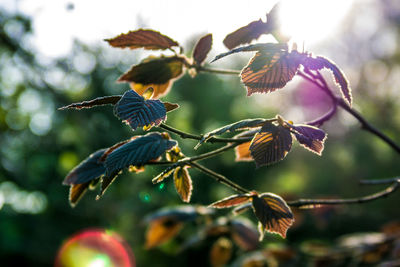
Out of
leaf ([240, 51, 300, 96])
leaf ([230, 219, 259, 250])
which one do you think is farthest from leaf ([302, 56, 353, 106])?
leaf ([230, 219, 259, 250])

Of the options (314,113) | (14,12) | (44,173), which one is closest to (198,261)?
(44,173)

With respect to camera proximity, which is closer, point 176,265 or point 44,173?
point 176,265

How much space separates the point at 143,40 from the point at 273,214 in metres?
0.38

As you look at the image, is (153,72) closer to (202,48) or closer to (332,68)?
(202,48)

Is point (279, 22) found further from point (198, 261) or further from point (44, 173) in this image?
point (44, 173)

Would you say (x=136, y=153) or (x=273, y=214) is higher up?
(x=136, y=153)

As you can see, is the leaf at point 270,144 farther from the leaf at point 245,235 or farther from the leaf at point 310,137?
the leaf at point 245,235

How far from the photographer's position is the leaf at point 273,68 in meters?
0.50

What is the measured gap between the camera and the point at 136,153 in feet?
1.54

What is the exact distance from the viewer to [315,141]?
1.67 ft

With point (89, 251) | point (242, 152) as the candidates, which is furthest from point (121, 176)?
point (242, 152)

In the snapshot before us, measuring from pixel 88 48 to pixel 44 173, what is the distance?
2078 mm

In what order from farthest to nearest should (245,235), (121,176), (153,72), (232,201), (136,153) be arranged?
(121,176), (245,235), (153,72), (232,201), (136,153)

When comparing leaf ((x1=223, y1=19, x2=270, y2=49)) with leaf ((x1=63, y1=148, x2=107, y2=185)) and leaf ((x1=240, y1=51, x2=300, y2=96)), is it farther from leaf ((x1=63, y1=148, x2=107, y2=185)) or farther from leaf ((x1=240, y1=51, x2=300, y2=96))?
leaf ((x1=63, y1=148, x2=107, y2=185))
